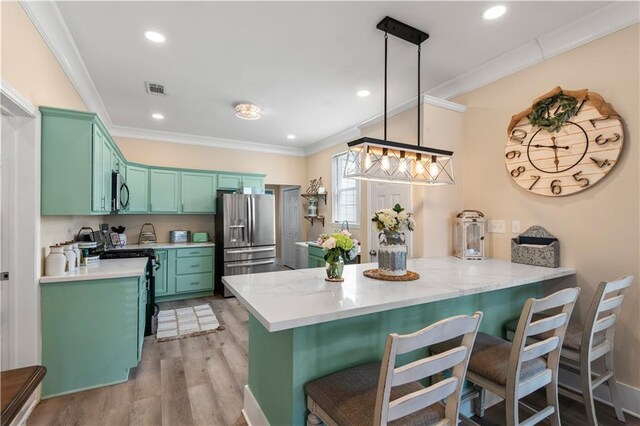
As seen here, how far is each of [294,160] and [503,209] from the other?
447 centimetres

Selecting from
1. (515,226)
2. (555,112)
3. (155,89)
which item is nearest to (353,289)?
(515,226)

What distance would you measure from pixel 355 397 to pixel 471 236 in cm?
218

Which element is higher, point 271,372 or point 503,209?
point 503,209

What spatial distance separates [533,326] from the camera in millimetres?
1450

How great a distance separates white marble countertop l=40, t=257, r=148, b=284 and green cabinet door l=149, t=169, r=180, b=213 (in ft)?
7.06

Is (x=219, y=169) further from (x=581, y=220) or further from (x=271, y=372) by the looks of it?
(x=581, y=220)

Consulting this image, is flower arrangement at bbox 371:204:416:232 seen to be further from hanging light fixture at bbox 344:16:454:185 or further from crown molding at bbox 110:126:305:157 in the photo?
crown molding at bbox 110:126:305:157

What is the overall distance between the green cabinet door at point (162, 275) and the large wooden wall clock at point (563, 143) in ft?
15.6

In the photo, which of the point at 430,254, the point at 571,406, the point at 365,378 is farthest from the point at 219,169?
the point at 571,406

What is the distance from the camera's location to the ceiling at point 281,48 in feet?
6.93

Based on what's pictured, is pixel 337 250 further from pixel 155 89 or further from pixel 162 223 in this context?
pixel 162 223

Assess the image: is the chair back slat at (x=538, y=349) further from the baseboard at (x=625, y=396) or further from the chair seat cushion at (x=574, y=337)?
the baseboard at (x=625, y=396)

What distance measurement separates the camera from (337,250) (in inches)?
72.9

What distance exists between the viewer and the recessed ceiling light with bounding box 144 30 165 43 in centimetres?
237
